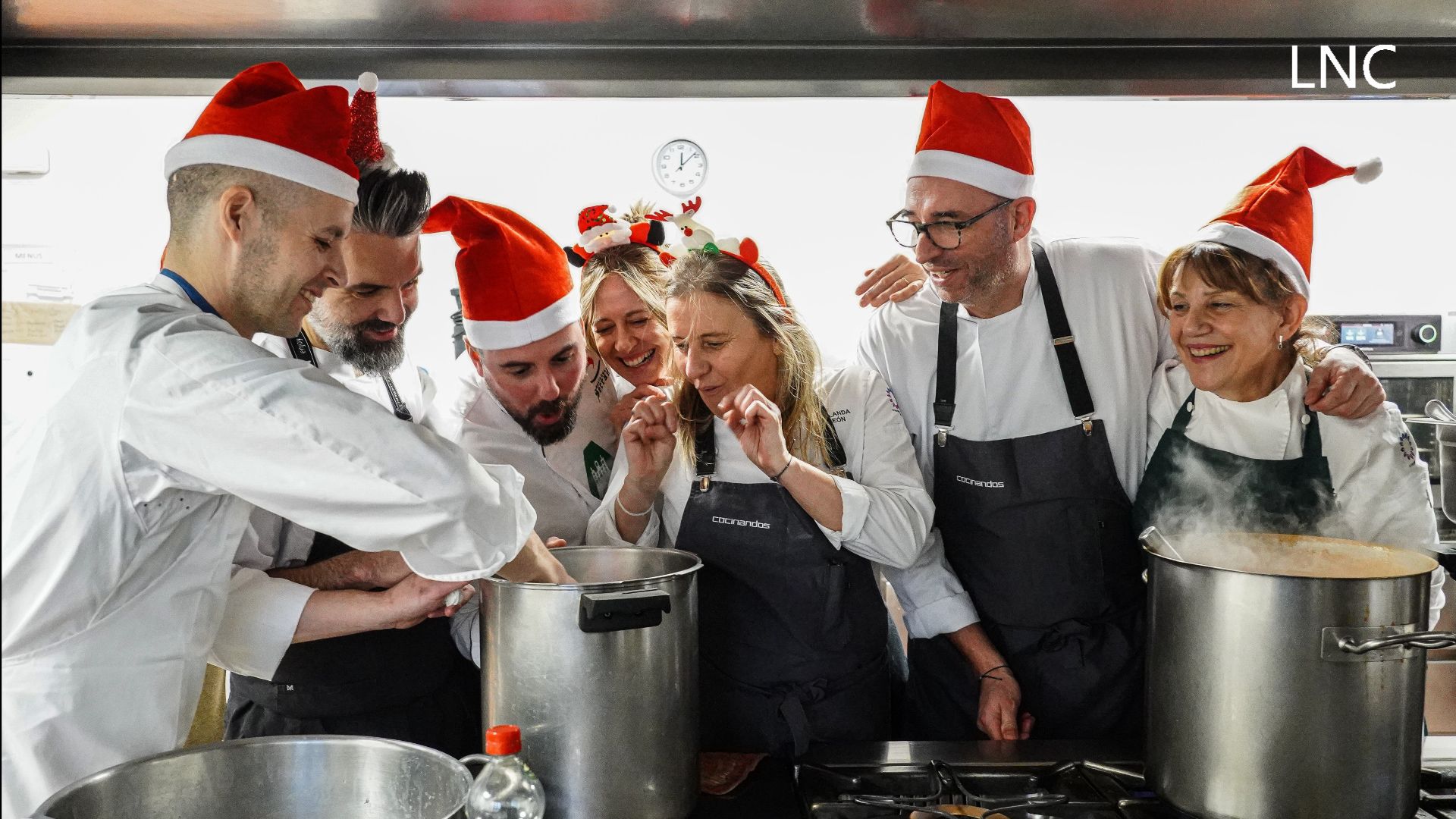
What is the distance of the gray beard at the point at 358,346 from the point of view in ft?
6.30

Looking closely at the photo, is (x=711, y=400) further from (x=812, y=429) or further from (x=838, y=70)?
(x=838, y=70)

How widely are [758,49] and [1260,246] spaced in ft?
2.99

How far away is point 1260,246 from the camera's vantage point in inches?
67.8

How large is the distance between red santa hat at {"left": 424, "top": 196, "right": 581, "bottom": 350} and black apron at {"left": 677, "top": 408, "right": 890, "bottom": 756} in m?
0.59

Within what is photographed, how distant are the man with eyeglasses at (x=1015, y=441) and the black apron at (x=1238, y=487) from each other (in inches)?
3.6

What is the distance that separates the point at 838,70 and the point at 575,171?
181 centimetres

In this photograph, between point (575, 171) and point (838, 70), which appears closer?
point (838, 70)

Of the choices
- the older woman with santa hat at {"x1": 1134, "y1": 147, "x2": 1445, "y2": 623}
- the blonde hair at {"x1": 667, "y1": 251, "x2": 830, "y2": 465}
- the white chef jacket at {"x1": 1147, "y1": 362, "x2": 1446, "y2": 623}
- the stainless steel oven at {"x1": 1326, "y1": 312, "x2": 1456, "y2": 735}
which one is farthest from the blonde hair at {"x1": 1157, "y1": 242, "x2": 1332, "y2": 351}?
the stainless steel oven at {"x1": 1326, "y1": 312, "x2": 1456, "y2": 735}

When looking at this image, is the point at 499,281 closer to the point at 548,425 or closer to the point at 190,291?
the point at 548,425

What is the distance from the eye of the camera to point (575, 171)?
3275 millimetres

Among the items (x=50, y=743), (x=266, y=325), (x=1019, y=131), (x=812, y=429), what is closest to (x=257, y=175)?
(x=266, y=325)

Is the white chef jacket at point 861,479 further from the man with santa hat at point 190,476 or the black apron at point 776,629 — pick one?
the man with santa hat at point 190,476

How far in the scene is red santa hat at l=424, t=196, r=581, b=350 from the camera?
82.7 inches

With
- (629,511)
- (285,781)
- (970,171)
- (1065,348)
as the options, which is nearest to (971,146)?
(970,171)
